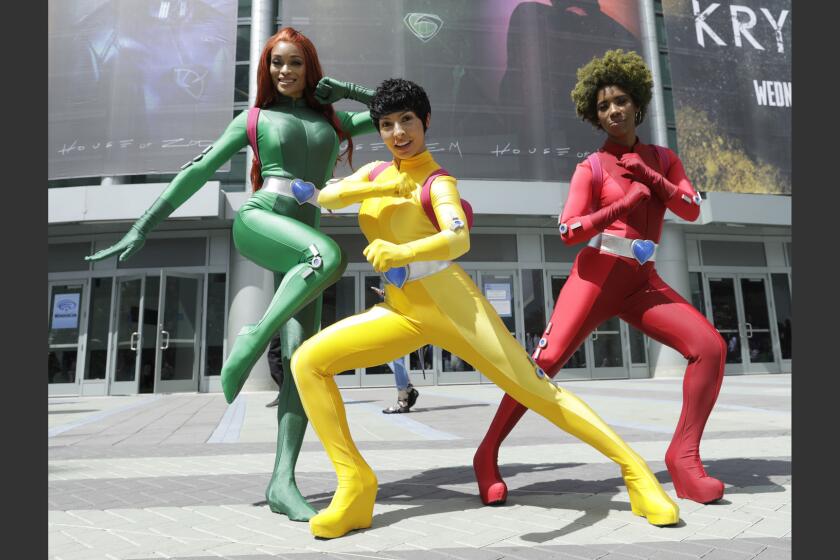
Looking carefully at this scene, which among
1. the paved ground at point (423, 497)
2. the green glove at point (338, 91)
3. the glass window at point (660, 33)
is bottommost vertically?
the paved ground at point (423, 497)

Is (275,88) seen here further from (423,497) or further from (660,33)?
(660,33)

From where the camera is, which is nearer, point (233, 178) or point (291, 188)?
point (291, 188)

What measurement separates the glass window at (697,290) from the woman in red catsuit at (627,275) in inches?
536

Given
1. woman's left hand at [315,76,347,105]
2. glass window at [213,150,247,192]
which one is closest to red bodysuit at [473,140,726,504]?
woman's left hand at [315,76,347,105]

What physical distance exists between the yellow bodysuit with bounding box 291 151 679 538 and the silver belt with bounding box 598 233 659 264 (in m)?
0.77

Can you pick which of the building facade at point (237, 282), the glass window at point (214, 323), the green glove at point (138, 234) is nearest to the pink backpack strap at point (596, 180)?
the green glove at point (138, 234)

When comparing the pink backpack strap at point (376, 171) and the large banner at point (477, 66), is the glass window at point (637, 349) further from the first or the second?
the pink backpack strap at point (376, 171)

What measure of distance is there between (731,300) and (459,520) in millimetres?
15439

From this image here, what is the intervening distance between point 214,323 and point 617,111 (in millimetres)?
12582

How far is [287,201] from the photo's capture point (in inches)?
107

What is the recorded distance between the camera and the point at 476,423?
21.0 feet

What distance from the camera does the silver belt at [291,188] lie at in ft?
8.89

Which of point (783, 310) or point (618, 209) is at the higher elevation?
point (783, 310)

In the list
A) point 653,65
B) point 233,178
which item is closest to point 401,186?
point 233,178
